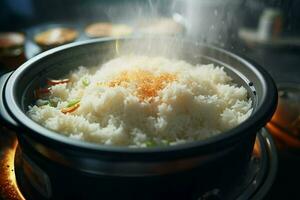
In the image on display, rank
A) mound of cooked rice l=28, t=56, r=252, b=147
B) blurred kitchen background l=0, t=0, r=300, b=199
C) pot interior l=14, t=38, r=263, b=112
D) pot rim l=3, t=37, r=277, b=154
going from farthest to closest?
blurred kitchen background l=0, t=0, r=300, b=199
pot interior l=14, t=38, r=263, b=112
mound of cooked rice l=28, t=56, r=252, b=147
pot rim l=3, t=37, r=277, b=154

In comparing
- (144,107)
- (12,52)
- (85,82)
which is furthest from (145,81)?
(12,52)

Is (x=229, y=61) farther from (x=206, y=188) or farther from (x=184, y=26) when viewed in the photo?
(x=184, y=26)

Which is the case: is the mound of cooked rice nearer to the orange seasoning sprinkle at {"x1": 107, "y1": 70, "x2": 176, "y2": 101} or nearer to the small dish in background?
the orange seasoning sprinkle at {"x1": 107, "y1": 70, "x2": 176, "y2": 101}

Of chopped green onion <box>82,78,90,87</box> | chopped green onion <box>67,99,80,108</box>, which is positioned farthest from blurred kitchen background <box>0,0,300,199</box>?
chopped green onion <box>67,99,80,108</box>

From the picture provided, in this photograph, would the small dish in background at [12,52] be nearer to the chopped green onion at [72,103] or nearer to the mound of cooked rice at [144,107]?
the mound of cooked rice at [144,107]

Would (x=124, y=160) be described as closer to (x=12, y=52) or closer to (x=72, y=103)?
(x=72, y=103)

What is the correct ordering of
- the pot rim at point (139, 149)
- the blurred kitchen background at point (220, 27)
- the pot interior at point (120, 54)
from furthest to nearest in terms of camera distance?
the blurred kitchen background at point (220, 27) → the pot interior at point (120, 54) → the pot rim at point (139, 149)

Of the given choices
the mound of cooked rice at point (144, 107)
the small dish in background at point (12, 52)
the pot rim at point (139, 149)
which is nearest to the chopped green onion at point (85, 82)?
the mound of cooked rice at point (144, 107)
